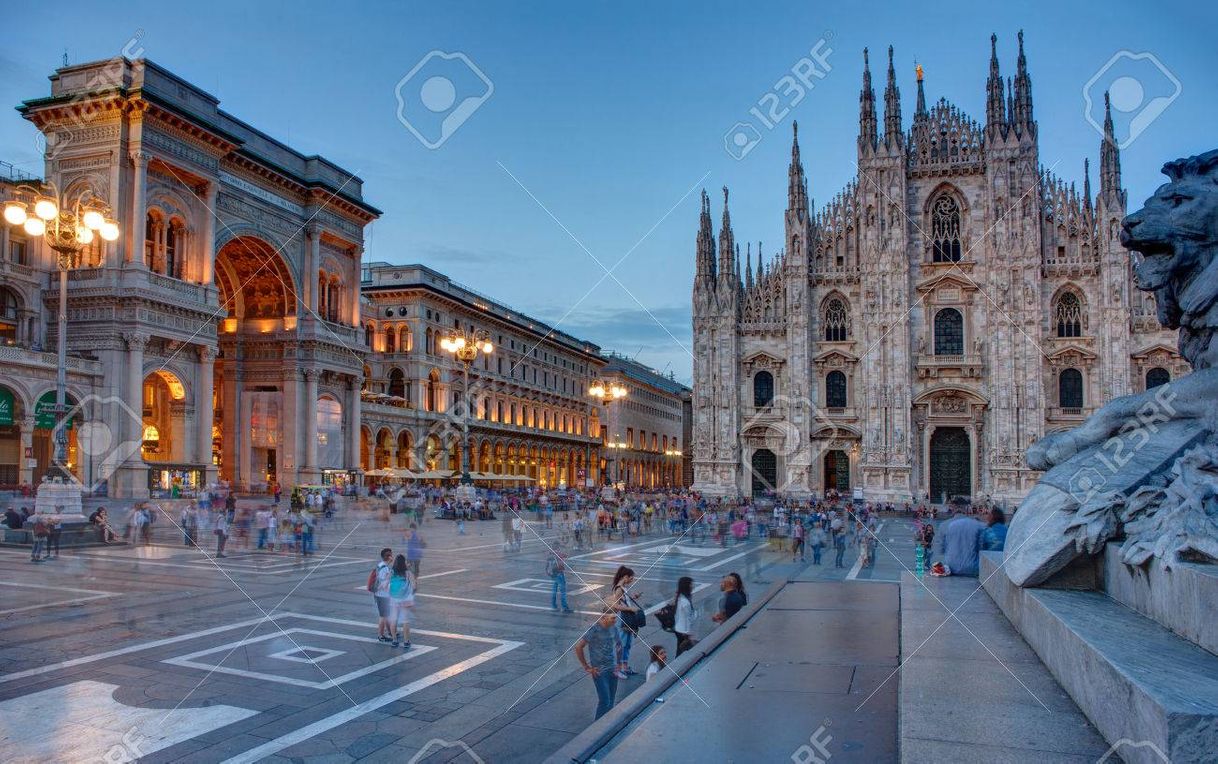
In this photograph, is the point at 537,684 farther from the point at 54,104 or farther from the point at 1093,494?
the point at 54,104

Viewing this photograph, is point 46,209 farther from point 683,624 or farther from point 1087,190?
point 1087,190

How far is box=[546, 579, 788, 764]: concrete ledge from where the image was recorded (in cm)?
496

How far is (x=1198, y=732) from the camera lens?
2.74m

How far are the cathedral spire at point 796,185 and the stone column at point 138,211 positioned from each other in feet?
100

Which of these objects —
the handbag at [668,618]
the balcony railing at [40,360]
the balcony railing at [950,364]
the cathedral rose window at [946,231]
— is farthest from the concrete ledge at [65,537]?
the cathedral rose window at [946,231]

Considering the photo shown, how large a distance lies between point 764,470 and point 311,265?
2693 centimetres

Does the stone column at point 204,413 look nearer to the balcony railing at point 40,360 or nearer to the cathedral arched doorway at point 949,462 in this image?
the balcony railing at point 40,360

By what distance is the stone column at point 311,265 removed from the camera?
155 feet

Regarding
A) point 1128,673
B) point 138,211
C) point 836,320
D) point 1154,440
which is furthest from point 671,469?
point 1128,673

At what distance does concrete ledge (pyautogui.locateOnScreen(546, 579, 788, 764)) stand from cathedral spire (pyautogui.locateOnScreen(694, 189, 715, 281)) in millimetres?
40379

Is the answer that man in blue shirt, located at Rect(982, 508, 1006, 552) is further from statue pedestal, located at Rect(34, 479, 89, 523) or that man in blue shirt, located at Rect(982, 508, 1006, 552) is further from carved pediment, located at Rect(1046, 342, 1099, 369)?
carved pediment, located at Rect(1046, 342, 1099, 369)

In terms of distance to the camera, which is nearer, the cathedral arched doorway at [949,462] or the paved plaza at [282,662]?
the paved plaza at [282,662]

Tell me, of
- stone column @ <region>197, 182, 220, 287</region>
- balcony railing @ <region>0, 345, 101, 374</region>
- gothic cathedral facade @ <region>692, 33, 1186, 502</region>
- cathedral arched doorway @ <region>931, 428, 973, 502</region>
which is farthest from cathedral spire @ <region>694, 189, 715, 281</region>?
balcony railing @ <region>0, 345, 101, 374</region>

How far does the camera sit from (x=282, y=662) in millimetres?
9609
